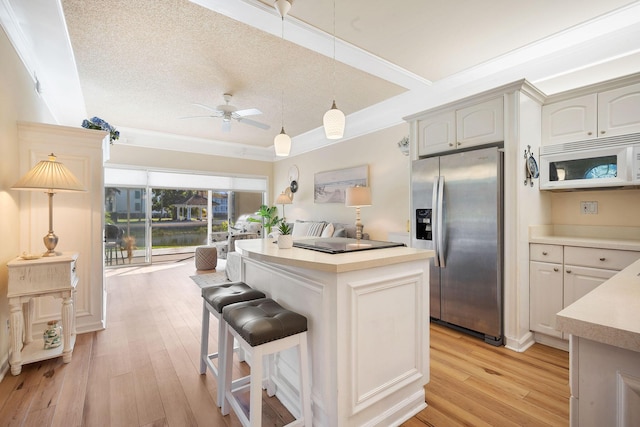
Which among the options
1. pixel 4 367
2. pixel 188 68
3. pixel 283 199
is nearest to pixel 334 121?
pixel 188 68

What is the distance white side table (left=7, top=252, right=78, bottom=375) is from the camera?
2104 mm

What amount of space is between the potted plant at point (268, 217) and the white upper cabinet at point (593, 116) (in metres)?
5.29

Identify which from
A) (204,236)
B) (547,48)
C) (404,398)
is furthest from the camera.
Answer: (204,236)

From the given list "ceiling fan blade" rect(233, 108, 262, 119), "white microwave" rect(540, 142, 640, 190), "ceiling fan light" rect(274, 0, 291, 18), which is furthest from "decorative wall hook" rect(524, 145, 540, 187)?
"ceiling fan blade" rect(233, 108, 262, 119)

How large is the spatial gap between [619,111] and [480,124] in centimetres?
99

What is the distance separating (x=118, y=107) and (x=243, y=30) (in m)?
3.06

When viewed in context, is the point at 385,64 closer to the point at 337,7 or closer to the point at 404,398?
the point at 337,7

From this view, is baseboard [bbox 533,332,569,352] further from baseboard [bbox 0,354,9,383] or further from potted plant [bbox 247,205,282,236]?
potted plant [bbox 247,205,282,236]

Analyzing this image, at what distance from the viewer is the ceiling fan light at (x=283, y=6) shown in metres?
2.20

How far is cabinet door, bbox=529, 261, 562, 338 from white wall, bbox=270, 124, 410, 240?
5.93 feet

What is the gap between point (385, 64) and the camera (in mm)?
3205

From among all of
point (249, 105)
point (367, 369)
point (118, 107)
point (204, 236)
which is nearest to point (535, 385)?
point (367, 369)

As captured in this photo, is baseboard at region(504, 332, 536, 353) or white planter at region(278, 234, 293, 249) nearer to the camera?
white planter at region(278, 234, 293, 249)

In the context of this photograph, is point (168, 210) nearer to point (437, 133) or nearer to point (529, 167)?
point (437, 133)
